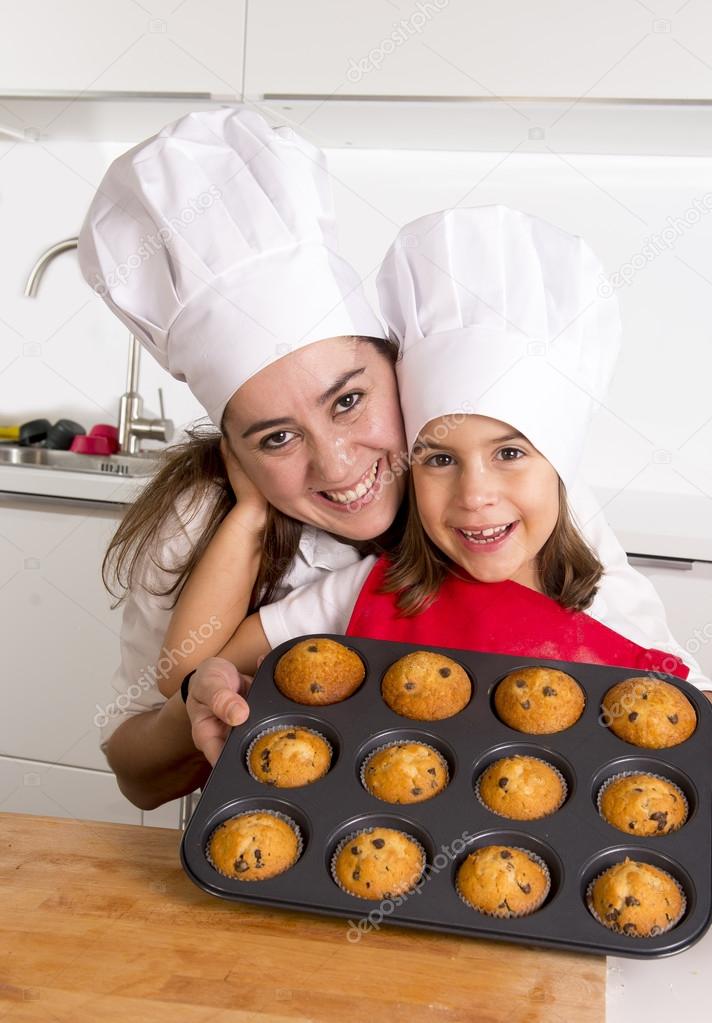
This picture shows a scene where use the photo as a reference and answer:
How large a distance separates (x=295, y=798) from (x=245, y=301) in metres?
0.68

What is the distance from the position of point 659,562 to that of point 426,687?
143 centimetres

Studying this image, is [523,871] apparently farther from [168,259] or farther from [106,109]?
[106,109]

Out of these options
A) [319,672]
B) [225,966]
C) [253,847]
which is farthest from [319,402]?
[225,966]

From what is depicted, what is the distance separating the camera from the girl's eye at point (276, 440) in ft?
4.43

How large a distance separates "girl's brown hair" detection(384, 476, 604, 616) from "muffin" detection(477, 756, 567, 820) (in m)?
0.38

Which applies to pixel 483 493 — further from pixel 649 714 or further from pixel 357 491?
pixel 649 714

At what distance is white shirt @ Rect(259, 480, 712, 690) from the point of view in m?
1.41

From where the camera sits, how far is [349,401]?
135 cm

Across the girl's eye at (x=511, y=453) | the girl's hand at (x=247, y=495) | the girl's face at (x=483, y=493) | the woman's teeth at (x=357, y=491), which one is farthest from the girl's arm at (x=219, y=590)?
the girl's eye at (x=511, y=453)

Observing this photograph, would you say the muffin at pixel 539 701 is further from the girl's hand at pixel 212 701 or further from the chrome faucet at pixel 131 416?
the chrome faucet at pixel 131 416

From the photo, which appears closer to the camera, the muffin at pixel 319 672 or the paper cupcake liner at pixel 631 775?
the paper cupcake liner at pixel 631 775

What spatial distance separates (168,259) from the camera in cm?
138

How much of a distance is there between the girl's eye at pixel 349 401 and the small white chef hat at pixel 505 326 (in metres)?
0.06

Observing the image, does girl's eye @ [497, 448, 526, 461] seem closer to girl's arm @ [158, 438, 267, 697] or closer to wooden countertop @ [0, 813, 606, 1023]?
girl's arm @ [158, 438, 267, 697]
